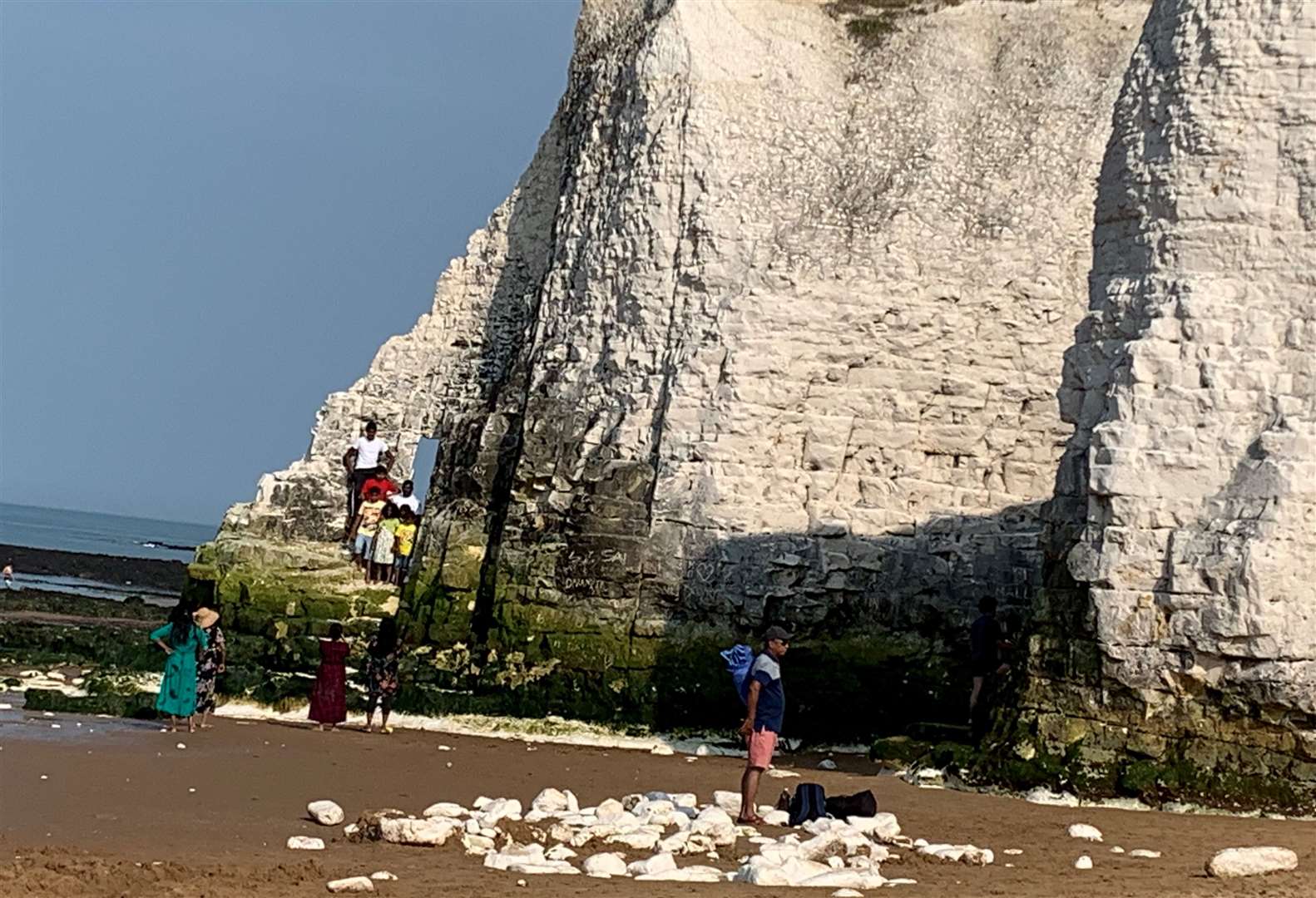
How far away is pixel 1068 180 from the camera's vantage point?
21.1 m

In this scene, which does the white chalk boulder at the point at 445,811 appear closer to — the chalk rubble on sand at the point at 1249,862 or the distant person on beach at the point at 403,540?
the chalk rubble on sand at the point at 1249,862

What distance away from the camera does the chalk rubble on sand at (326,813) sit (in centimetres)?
1195

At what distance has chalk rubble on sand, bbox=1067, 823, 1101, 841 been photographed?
11.7 metres

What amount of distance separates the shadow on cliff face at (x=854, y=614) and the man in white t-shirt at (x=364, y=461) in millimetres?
7118

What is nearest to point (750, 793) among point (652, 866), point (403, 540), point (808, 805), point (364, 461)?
point (808, 805)

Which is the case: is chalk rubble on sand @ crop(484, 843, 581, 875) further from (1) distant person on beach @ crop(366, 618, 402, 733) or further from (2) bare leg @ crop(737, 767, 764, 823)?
(1) distant person on beach @ crop(366, 618, 402, 733)

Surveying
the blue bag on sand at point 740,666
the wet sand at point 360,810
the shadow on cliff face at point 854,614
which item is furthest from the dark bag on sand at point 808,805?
the shadow on cliff face at point 854,614

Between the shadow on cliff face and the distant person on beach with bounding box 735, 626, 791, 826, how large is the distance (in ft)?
20.9

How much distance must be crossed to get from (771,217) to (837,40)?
2.79 m

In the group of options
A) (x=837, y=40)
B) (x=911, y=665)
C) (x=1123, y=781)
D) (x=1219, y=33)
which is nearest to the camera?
(x=1123, y=781)

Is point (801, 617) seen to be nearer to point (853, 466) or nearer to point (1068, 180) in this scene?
point (853, 466)

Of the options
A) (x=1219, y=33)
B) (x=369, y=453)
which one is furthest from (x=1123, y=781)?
(x=369, y=453)

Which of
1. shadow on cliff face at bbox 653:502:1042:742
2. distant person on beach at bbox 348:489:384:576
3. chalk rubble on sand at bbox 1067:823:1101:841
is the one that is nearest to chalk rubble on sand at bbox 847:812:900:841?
chalk rubble on sand at bbox 1067:823:1101:841

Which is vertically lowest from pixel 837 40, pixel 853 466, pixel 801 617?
pixel 801 617
